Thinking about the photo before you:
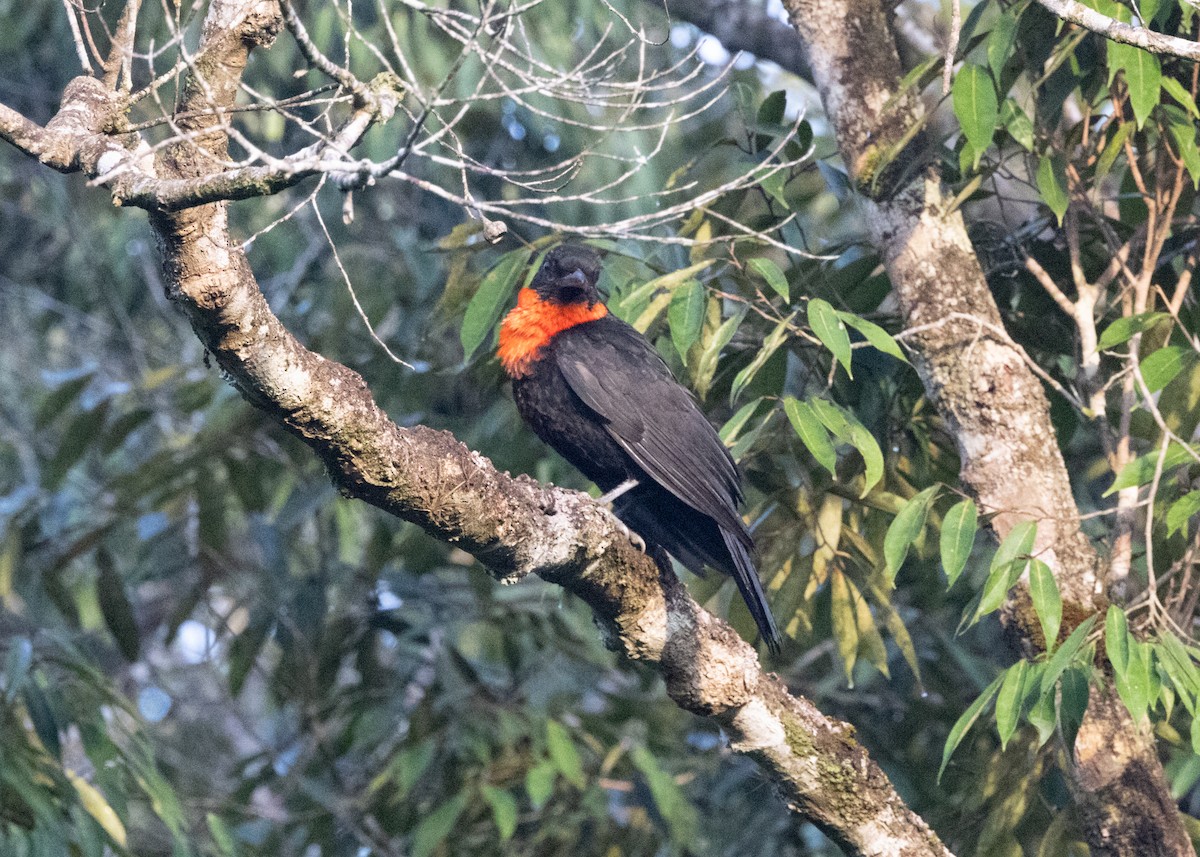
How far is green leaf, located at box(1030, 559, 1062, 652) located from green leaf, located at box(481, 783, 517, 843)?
2.10m

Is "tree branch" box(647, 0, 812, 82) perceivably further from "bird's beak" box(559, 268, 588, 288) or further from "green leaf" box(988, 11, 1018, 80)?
"green leaf" box(988, 11, 1018, 80)

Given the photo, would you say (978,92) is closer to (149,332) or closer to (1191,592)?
(1191,592)

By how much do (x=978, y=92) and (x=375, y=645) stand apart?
3436 millimetres

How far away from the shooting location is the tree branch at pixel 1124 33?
89.0 inches

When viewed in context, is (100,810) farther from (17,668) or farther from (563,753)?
(563,753)

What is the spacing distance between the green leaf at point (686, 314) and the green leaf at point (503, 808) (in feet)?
6.13

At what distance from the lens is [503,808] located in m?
4.20

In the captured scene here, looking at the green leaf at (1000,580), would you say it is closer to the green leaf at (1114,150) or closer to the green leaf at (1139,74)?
the green leaf at (1139,74)

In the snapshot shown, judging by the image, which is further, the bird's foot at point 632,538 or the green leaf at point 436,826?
the green leaf at point 436,826

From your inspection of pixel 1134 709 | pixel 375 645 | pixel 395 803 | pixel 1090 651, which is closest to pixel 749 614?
pixel 1090 651

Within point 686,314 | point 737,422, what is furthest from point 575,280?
point 737,422

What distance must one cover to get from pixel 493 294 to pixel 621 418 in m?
0.50

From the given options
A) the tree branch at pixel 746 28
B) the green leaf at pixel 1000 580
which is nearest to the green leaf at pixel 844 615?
the green leaf at pixel 1000 580

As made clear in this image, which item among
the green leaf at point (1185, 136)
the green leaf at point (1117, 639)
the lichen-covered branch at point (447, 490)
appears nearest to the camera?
the lichen-covered branch at point (447, 490)
